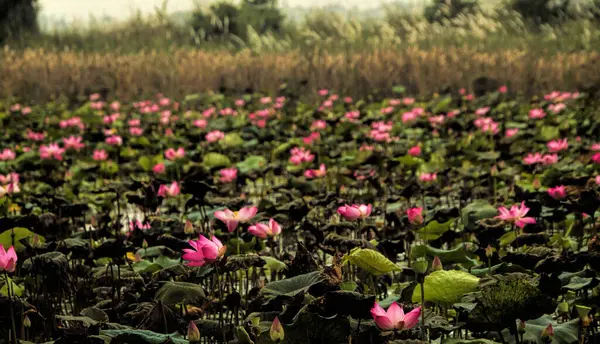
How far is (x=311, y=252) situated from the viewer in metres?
3.71

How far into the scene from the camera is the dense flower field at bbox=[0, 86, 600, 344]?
1931mm

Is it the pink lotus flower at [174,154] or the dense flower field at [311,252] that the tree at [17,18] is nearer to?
the dense flower field at [311,252]

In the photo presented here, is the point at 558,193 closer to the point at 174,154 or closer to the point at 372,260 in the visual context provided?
the point at 372,260

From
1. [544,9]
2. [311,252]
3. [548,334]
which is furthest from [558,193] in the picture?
[544,9]

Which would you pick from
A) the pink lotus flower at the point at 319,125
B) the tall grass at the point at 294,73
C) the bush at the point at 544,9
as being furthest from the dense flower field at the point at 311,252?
the bush at the point at 544,9

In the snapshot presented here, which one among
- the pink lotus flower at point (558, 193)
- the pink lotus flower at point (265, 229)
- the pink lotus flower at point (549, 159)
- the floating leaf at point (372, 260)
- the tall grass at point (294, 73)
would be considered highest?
the floating leaf at point (372, 260)

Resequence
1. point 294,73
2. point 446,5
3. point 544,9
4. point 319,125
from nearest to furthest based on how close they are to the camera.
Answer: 1. point 319,125
2. point 294,73
3. point 544,9
4. point 446,5

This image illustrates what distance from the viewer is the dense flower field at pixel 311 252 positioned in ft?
6.33

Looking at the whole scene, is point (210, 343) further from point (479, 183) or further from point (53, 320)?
point (479, 183)

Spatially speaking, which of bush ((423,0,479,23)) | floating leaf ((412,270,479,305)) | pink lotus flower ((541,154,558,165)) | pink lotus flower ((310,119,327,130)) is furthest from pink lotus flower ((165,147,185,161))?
bush ((423,0,479,23))

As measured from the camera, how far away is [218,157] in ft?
19.3

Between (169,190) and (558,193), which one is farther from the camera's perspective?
(169,190)

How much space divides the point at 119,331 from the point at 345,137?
5.29 metres

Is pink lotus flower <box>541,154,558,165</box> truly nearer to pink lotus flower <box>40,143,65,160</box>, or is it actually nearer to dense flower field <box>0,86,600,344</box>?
dense flower field <box>0,86,600,344</box>
